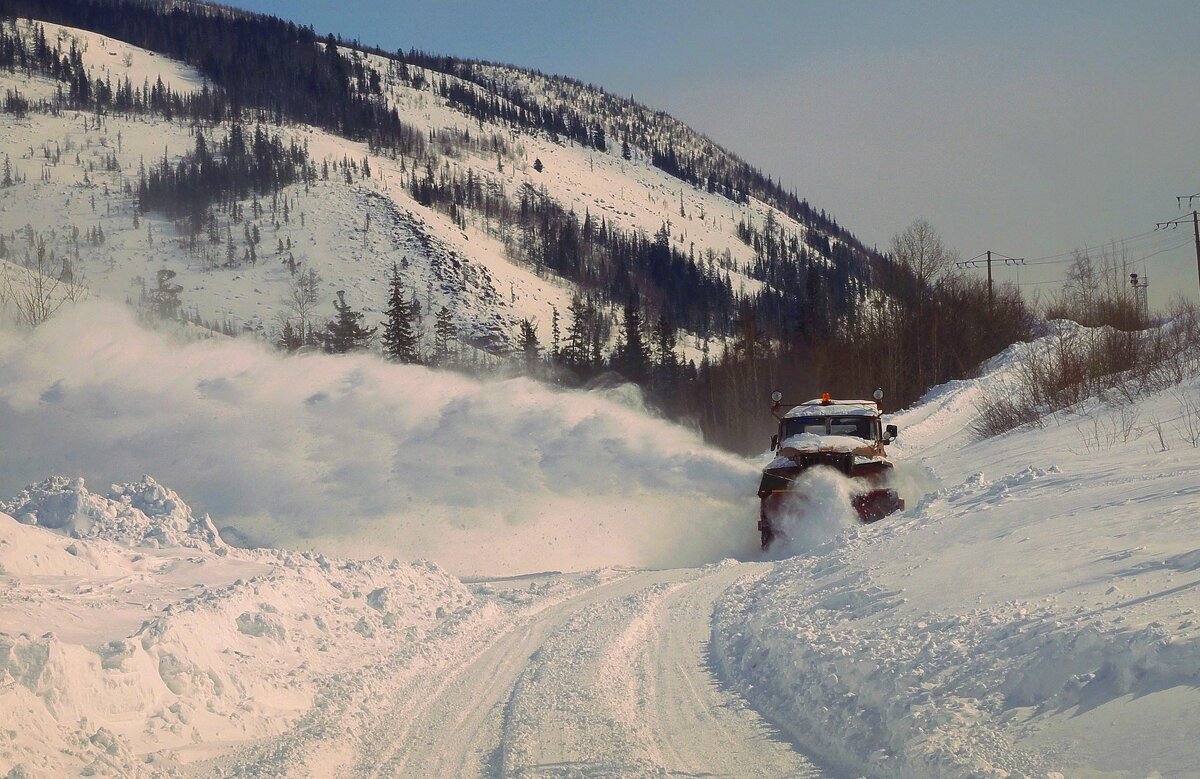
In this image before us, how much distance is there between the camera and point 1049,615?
5602mm

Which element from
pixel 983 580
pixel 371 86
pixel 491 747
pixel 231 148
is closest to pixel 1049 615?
pixel 983 580

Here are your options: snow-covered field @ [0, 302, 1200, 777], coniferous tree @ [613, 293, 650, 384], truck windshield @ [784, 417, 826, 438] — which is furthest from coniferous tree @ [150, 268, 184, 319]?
truck windshield @ [784, 417, 826, 438]

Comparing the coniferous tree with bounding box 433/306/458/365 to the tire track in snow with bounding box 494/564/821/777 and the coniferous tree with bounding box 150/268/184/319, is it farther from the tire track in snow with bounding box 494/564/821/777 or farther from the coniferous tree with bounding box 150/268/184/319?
the tire track in snow with bounding box 494/564/821/777

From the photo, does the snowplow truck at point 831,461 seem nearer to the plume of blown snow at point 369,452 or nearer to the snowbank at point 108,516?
the plume of blown snow at point 369,452

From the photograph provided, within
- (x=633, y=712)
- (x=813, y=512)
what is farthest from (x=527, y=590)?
(x=633, y=712)

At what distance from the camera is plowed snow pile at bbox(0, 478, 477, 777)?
5.14 meters

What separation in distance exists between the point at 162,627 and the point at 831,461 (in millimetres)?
10297

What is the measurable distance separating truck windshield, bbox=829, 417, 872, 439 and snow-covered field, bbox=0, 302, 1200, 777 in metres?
Answer: 1.84

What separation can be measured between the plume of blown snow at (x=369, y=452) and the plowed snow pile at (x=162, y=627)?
13.7 ft

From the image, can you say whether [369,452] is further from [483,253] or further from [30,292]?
[483,253]

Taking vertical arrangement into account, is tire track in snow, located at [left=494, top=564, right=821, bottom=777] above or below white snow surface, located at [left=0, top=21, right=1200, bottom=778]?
below

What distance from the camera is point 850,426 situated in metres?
15.9

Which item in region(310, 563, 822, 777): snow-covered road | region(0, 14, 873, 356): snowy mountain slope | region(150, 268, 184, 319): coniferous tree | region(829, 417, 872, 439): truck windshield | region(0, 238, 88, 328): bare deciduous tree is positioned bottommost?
region(310, 563, 822, 777): snow-covered road

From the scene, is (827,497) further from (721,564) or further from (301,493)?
(301,493)
